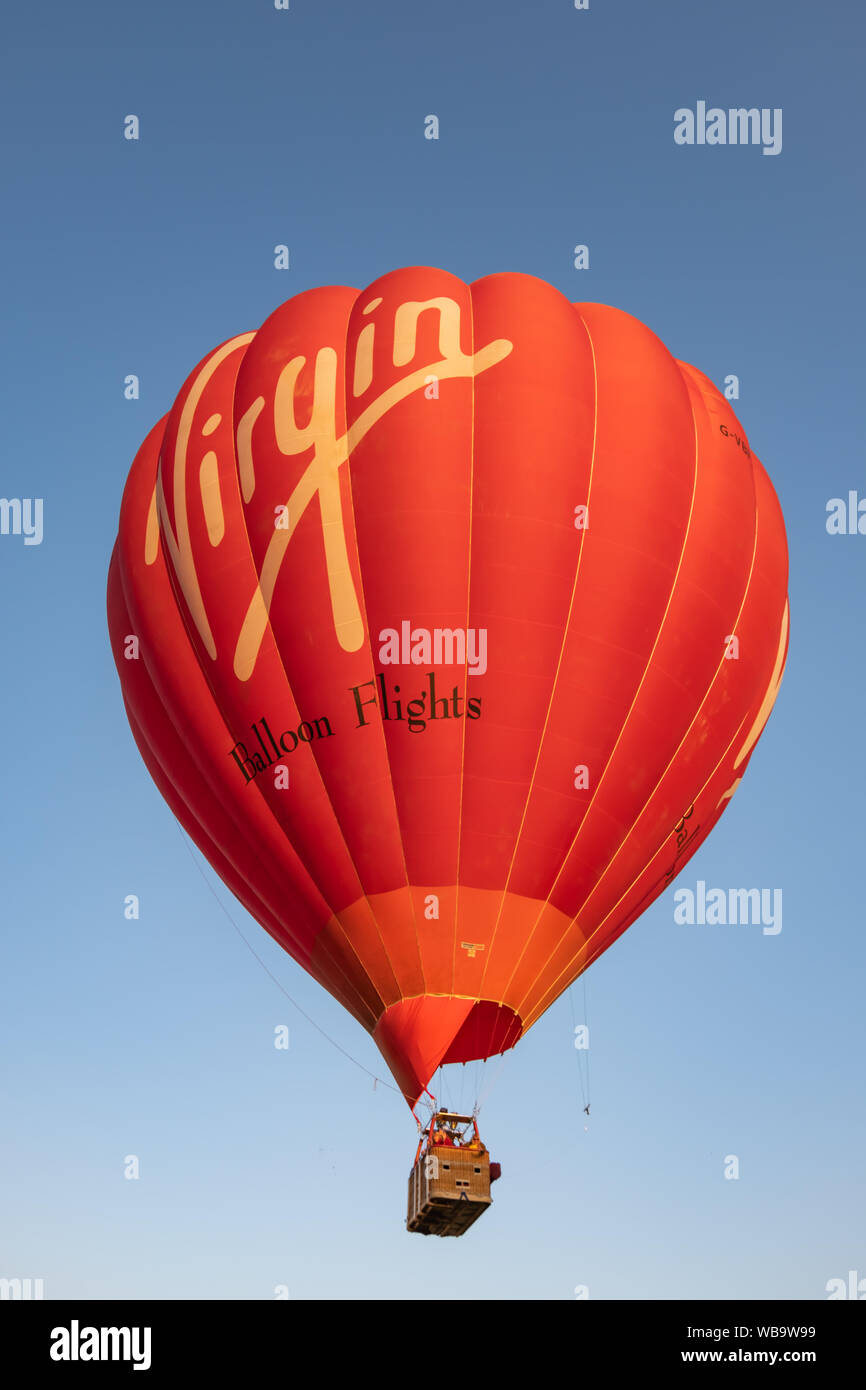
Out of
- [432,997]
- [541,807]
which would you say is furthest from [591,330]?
[432,997]

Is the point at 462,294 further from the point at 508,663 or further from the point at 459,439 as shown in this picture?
the point at 508,663

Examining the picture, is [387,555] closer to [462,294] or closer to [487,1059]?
[462,294]

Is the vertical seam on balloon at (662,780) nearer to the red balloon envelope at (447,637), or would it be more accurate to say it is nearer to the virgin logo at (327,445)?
the red balloon envelope at (447,637)

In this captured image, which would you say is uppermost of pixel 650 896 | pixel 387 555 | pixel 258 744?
pixel 387 555

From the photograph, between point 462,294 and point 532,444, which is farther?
point 462,294

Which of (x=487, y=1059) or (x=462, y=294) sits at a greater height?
(x=462, y=294)

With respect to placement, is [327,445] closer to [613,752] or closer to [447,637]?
[447,637]
